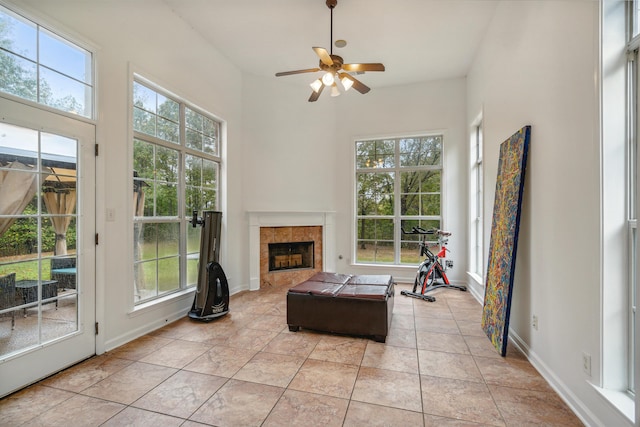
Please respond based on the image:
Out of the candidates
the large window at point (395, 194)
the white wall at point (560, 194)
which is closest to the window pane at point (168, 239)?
the large window at point (395, 194)

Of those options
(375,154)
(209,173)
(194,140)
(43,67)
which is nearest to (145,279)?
(209,173)

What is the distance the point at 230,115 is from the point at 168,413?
389 centimetres

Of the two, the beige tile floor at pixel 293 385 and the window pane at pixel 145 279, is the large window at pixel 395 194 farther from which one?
the window pane at pixel 145 279

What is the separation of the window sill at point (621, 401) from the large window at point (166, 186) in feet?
12.4

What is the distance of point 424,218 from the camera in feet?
17.7

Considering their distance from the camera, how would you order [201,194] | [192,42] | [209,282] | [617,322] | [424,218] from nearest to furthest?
[617,322] < [209,282] < [192,42] < [201,194] < [424,218]

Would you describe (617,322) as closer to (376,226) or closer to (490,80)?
(490,80)

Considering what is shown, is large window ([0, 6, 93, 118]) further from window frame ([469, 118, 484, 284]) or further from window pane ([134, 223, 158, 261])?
window frame ([469, 118, 484, 284])

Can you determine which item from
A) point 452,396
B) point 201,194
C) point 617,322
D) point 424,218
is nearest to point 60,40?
point 201,194

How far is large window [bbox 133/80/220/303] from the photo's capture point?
3.17 metres

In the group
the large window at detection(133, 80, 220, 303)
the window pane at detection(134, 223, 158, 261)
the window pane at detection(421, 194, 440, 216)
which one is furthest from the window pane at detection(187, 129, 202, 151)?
the window pane at detection(421, 194, 440, 216)

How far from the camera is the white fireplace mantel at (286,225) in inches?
A: 192

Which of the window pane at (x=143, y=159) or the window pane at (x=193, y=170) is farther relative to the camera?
the window pane at (x=193, y=170)

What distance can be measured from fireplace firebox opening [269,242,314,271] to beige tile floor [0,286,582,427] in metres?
2.18
